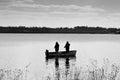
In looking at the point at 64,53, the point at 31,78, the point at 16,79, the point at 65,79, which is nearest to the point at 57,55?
the point at 64,53

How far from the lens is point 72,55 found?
4062 cm

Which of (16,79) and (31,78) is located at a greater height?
(16,79)

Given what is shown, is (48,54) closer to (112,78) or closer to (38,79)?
(38,79)

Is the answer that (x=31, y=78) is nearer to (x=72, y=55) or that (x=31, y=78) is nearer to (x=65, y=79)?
(x=65, y=79)

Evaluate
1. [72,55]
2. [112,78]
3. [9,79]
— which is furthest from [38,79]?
[72,55]

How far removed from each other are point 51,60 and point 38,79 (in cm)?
1682

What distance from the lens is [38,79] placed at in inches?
803

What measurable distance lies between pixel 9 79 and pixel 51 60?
65.6ft

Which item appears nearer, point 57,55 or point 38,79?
point 38,79

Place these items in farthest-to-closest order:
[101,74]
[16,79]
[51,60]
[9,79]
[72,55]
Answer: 1. [72,55]
2. [51,60]
3. [9,79]
4. [101,74]
5. [16,79]

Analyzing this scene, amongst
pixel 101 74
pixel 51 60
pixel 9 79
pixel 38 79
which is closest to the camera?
pixel 101 74

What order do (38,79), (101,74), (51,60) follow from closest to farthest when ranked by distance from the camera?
(101,74)
(38,79)
(51,60)

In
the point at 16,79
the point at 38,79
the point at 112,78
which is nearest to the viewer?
the point at 112,78

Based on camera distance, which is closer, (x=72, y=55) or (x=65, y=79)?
(x=65, y=79)
